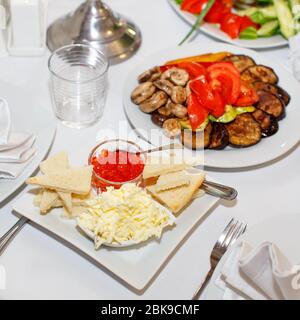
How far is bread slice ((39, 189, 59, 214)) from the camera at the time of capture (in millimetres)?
1166

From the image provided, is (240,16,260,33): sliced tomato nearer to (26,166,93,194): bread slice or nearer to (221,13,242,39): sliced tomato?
(221,13,242,39): sliced tomato

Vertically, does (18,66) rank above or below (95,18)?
below

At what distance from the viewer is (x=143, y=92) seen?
147 centimetres

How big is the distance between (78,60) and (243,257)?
825 mm

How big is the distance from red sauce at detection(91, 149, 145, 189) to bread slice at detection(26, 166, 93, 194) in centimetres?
5

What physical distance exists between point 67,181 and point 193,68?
0.55 meters

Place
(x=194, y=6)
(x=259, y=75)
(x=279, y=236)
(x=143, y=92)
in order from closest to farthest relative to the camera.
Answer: (x=279, y=236), (x=143, y=92), (x=259, y=75), (x=194, y=6)

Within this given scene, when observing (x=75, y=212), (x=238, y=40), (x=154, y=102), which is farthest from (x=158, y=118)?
(x=238, y=40)

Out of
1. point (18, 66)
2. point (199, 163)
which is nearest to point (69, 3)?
point (18, 66)

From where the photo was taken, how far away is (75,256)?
120 centimetres

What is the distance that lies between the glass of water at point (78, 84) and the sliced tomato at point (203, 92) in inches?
9.5

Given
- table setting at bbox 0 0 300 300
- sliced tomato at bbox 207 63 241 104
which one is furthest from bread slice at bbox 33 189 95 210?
sliced tomato at bbox 207 63 241 104

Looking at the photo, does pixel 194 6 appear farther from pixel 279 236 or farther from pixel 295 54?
pixel 279 236
